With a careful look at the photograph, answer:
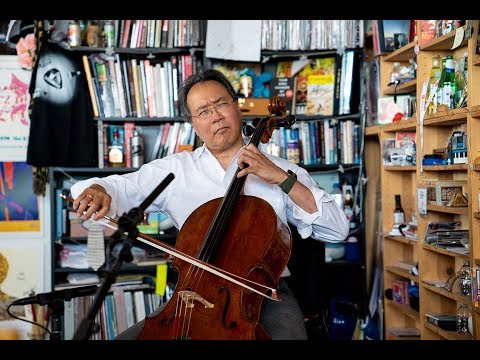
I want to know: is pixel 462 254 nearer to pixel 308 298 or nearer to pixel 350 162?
pixel 308 298

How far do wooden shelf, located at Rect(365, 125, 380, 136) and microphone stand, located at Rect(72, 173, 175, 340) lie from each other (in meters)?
2.48

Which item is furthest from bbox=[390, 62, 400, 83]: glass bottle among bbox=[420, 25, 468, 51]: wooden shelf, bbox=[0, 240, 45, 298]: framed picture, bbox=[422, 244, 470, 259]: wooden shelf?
bbox=[0, 240, 45, 298]: framed picture

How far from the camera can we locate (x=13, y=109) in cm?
374

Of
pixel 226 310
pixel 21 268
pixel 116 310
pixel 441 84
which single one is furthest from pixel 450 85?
pixel 21 268

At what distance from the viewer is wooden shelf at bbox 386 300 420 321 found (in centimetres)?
320

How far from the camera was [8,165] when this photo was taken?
373cm

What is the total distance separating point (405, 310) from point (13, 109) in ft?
8.17

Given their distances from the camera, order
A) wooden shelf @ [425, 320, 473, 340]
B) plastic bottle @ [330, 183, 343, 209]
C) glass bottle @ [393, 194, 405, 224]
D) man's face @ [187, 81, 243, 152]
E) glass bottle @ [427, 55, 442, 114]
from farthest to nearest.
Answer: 1. plastic bottle @ [330, 183, 343, 209]
2. glass bottle @ [393, 194, 405, 224]
3. glass bottle @ [427, 55, 442, 114]
4. wooden shelf @ [425, 320, 473, 340]
5. man's face @ [187, 81, 243, 152]

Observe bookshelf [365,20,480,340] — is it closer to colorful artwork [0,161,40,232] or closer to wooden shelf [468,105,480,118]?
wooden shelf [468,105,480,118]

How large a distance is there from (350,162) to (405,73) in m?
0.61

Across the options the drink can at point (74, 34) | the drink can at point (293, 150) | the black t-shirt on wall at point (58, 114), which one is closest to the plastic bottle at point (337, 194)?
the drink can at point (293, 150)

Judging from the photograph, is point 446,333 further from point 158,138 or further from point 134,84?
point 134,84

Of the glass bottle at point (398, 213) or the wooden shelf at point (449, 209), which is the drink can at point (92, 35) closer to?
the glass bottle at point (398, 213)
